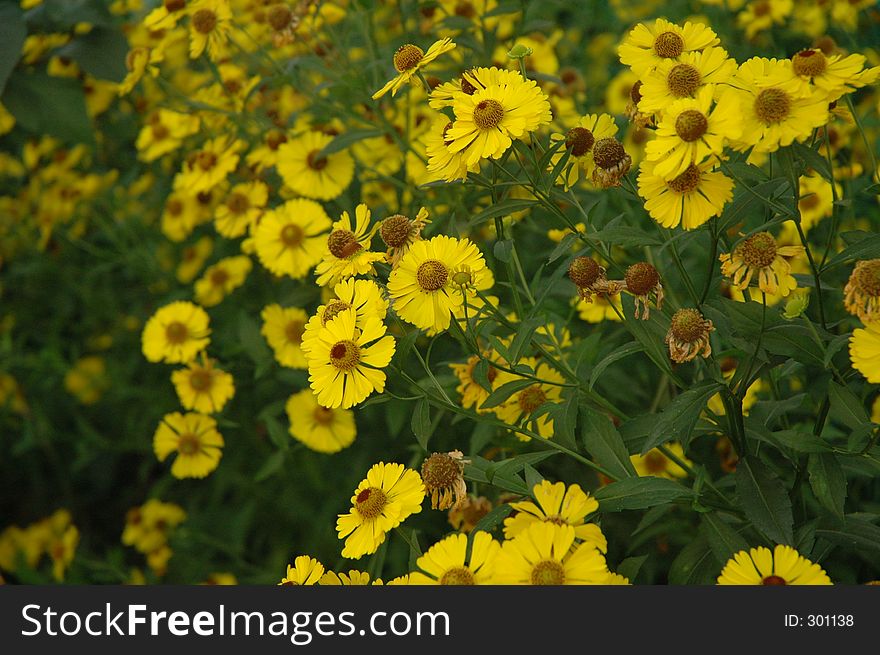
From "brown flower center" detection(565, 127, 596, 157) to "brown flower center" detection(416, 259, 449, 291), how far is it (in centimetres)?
Answer: 25

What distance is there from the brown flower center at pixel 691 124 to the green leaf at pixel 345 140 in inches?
35.0

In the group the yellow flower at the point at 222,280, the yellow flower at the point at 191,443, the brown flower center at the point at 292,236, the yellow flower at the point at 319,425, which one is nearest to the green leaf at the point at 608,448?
the yellow flower at the point at 319,425

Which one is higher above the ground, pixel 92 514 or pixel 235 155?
pixel 235 155

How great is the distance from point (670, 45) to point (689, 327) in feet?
1.30

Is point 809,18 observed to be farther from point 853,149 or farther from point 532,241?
point 532,241

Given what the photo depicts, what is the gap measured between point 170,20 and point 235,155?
1.04 feet

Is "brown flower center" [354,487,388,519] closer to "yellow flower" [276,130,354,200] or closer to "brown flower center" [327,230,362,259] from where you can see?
"brown flower center" [327,230,362,259]

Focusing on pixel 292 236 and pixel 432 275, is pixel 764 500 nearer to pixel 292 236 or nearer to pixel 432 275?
pixel 432 275

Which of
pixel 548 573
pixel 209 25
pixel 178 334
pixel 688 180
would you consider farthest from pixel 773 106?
pixel 178 334

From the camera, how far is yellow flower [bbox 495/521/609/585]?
3.14 ft

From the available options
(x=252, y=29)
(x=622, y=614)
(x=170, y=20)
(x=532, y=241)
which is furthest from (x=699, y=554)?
(x=252, y=29)

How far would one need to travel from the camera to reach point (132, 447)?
Answer: 95.9 inches

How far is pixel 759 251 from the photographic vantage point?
108 cm

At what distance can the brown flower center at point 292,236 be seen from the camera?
1.91m
